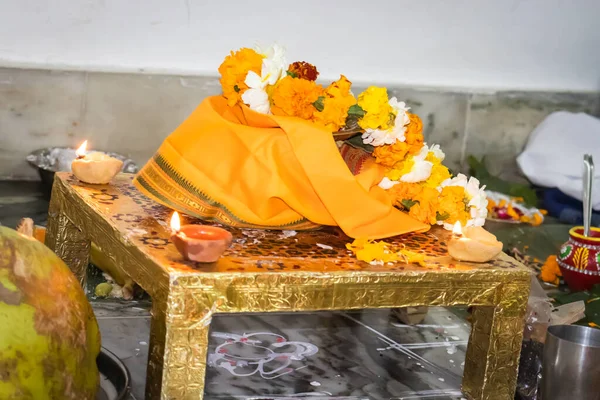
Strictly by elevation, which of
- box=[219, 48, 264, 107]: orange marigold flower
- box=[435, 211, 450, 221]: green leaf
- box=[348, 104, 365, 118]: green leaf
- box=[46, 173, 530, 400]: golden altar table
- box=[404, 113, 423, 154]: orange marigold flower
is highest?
box=[219, 48, 264, 107]: orange marigold flower

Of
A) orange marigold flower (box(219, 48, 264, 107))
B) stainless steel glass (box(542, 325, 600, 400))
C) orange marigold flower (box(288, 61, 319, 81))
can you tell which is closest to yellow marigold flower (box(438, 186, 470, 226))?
stainless steel glass (box(542, 325, 600, 400))

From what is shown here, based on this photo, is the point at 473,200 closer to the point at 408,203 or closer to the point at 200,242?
the point at 408,203

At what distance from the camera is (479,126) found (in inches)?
212

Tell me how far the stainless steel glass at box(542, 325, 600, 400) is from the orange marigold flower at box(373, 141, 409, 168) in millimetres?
643

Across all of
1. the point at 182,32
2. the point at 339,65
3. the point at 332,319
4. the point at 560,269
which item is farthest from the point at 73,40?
the point at 560,269

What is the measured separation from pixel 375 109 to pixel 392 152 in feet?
0.46

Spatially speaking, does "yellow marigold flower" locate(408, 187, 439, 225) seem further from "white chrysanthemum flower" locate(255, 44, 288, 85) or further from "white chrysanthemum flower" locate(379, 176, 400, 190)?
"white chrysanthemum flower" locate(255, 44, 288, 85)

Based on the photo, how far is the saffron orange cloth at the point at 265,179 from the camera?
7.69 ft

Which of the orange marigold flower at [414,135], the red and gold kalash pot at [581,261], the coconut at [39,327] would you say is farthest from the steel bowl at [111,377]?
the red and gold kalash pot at [581,261]

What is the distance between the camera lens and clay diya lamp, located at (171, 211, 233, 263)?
1917mm

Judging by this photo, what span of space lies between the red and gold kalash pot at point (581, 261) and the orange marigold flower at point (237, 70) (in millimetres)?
1816

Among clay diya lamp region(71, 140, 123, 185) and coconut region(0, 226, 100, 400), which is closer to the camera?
coconut region(0, 226, 100, 400)

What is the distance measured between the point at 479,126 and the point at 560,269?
5.68 feet

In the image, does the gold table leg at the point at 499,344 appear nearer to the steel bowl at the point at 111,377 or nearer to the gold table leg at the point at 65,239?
the steel bowl at the point at 111,377
